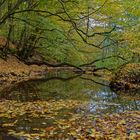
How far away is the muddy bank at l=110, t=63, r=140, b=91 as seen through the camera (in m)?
15.9

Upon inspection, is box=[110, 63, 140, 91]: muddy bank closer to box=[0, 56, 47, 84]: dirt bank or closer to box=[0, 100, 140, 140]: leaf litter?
box=[0, 56, 47, 84]: dirt bank

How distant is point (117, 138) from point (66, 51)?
23091mm

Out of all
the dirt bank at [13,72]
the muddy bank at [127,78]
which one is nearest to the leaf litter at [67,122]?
the muddy bank at [127,78]

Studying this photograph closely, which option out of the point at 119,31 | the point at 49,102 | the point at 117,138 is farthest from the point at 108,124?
the point at 119,31

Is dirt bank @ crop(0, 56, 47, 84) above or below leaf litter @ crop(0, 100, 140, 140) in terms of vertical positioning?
above

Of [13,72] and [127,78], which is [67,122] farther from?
[13,72]

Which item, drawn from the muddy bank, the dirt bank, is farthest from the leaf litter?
the dirt bank

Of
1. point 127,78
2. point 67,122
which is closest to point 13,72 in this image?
point 127,78

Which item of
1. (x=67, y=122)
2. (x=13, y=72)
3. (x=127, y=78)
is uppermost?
(x=13, y=72)

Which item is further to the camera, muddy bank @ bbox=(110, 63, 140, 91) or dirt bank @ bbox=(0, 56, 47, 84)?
dirt bank @ bbox=(0, 56, 47, 84)

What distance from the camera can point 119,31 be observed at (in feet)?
66.9

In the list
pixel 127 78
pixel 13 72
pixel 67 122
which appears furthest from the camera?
pixel 13 72

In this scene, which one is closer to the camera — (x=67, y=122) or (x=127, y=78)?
(x=67, y=122)

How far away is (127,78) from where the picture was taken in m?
16.5
